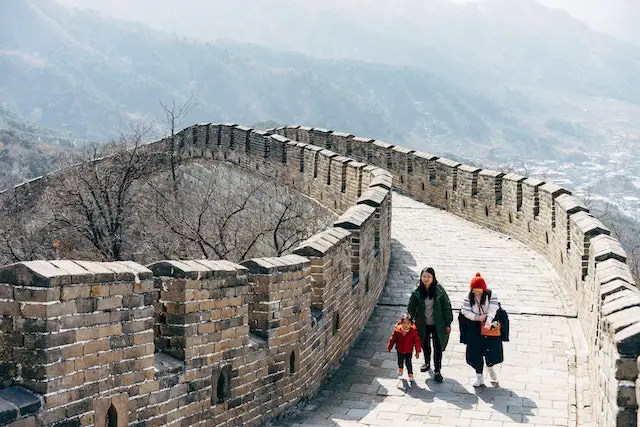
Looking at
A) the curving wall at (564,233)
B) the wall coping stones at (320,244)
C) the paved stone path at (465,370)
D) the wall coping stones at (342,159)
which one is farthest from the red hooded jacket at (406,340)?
the wall coping stones at (342,159)

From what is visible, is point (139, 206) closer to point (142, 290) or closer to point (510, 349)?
point (510, 349)

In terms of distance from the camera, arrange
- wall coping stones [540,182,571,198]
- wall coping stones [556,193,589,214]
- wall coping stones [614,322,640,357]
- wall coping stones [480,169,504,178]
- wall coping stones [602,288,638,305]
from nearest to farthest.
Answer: wall coping stones [614,322,640,357], wall coping stones [602,288,638,305], wall coping stones [556,193,589,214], wall coping stones [540,182,571,198], wall coping stones [480,169,504,178]

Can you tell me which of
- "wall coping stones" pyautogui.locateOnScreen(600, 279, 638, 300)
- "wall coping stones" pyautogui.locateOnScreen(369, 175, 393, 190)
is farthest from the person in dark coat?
"wall coping stones" pyautogui.locateOnScreen(369, 175, 393, 190)

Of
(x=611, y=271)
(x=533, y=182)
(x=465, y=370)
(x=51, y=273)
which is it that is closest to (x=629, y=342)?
(x=611, y=271)

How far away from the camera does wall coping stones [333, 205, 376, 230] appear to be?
9.92m

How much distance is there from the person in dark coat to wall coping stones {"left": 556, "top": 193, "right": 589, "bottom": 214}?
4.35m

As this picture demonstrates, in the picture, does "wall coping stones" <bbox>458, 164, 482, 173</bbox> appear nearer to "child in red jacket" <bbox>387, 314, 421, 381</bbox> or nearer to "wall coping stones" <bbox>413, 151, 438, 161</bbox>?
"wall coping stones" <bbox>413, 151, 438, 161</bbox>

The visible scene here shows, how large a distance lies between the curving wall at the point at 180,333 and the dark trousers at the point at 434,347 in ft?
2.82

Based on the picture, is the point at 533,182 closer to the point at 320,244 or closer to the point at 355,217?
the point at 355,217

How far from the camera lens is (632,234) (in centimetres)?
5828

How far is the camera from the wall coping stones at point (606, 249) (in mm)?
8648

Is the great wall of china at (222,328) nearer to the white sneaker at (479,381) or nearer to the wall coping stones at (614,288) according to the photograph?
the wall coping stones at (614,288)

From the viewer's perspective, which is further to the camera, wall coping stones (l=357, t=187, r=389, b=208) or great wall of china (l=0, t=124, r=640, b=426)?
wall coping stones (l=357, t=187, r=389, b=208)

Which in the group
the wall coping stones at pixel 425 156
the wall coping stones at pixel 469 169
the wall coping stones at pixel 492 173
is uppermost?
the wall coping stones at pixel 425 156
